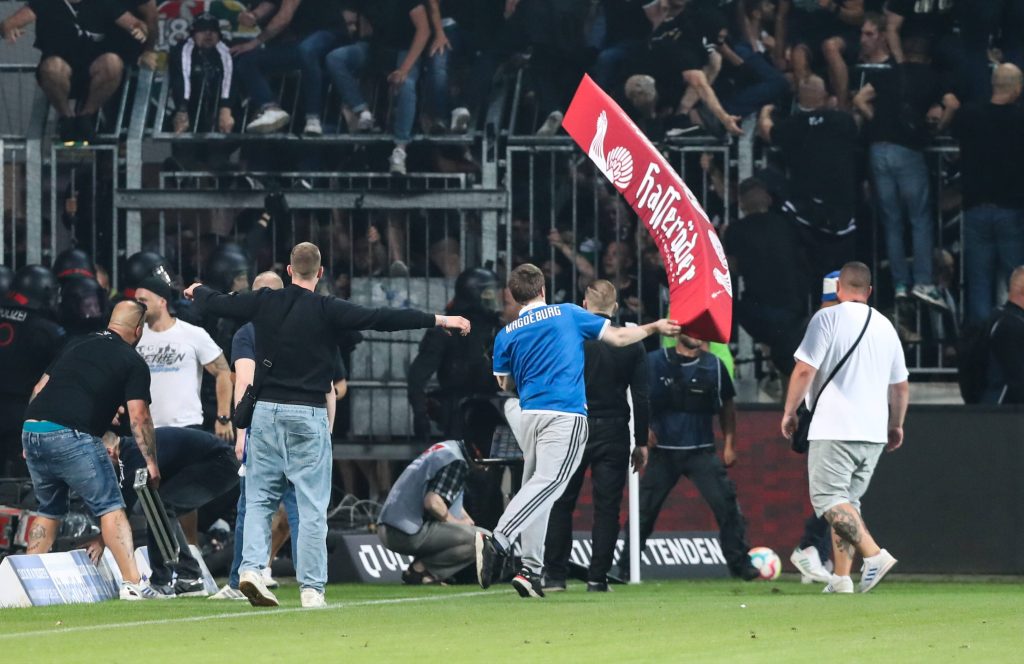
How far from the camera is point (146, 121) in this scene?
54.2 ft

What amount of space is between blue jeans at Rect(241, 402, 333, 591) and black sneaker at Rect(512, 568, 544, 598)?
4.16 feet

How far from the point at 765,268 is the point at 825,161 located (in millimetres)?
1066

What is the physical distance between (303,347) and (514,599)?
76.7 inches

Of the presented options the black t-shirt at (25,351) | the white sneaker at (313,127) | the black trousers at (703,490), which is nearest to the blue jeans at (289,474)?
the black trousers at (703,490)

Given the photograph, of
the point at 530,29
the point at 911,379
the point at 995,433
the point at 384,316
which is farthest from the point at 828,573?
the point at 530,29

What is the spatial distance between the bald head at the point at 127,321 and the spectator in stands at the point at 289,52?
5.67 meters

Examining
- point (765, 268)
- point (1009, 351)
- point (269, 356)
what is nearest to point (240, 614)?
point (269, 356)

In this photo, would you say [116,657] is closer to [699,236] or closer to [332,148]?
[699,236]

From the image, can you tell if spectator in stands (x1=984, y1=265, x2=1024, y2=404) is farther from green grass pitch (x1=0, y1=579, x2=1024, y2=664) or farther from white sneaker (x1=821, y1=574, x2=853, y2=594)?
white sneaker (x1=821, y1=574, x2=853, y2=594)

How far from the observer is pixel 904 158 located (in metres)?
15.9

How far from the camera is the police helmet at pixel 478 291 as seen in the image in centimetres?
1520

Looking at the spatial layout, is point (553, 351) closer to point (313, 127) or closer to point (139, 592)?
point (139, 592)

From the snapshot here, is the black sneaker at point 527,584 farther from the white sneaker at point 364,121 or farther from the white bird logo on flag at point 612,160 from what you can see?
the white sneaker at point 364,121

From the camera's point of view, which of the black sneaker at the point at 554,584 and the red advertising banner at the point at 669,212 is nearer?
the red advertising banner at the point at 669,212
